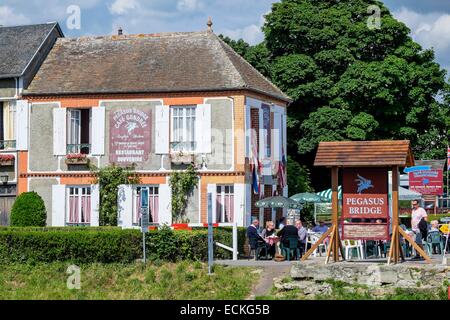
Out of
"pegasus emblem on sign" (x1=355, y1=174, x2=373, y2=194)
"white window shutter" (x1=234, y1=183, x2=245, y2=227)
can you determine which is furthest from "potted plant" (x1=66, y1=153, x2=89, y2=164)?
"pegasus emblem on sign" (x1=355, y1=174, x2=373, y2=194)

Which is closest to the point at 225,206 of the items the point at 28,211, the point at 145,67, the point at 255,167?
the point at 255,167

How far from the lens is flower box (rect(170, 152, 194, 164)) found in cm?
4169

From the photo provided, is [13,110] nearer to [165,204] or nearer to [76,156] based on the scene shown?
[76,156]

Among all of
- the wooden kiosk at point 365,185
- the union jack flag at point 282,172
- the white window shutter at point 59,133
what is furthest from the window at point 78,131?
the wooden kiosk at point 365,185

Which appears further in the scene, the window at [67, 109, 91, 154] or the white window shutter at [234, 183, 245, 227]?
the window at [67, 109, 91, 154]

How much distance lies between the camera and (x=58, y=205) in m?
43.2

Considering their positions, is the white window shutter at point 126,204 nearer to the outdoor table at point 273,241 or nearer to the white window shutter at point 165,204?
the white window shutter at point 165,204

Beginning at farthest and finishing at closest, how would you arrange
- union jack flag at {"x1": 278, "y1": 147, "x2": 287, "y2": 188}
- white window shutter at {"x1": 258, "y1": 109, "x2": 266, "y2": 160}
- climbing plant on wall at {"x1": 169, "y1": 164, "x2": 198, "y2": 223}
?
union jack flag at {"x1": 278, "y1": 147, "x2": 287, "y2": 188} < white window shutter at {"x1": 258, "y1": 109, "x2": 266, "y2": 160} < climbing plant on wall at {"x1": 169, "y1": 164, "x2": 198, "y2": 223}

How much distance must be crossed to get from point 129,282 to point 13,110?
545 inches

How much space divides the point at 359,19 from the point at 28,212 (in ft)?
72.5

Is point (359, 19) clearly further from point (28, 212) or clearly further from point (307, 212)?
point (28, 212)

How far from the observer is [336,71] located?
54406 mm

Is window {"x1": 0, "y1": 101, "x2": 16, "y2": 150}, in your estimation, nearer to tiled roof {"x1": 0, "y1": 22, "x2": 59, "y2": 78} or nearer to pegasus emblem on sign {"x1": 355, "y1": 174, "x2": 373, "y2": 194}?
tiled roof {"x1": 0, "y1": 22, "x2": 59, "y2": 78}

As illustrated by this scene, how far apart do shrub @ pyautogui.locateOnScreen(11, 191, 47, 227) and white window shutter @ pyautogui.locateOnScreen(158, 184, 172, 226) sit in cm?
470
